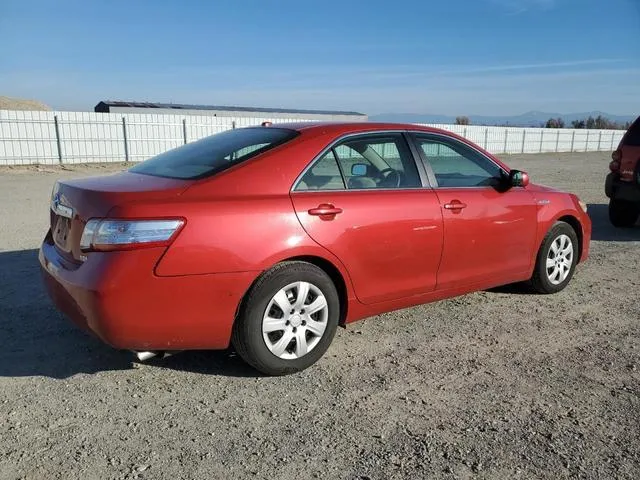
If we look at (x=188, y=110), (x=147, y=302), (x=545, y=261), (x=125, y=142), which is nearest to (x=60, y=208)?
(x=147, y=302)

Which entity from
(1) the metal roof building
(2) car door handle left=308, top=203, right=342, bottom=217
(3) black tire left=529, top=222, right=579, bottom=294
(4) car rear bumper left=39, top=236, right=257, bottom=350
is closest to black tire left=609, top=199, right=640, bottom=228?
(3) black tire left=529, top=222, right=579, bottom=294

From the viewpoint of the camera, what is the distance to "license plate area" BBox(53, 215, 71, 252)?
3.35 metres

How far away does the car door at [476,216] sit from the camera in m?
4.19

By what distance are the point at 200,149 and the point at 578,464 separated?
9.95ft

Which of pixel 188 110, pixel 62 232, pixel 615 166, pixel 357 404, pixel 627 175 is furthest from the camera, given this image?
pixel 188 110

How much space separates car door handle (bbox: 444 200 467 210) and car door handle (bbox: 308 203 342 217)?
1.00 metres

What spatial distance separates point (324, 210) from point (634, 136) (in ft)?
21.1

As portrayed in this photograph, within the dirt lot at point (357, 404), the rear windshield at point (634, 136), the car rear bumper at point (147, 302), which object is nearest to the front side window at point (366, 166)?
the car rear bumper at point (147, 302)

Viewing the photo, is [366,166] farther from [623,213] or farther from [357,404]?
[623,213]

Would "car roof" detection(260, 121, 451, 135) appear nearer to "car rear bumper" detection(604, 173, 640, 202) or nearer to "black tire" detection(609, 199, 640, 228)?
"car rear bumper" detection(604, 173, 640, 202)

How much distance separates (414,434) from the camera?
2850 mm

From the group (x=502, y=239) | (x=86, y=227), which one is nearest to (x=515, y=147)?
(x=502, y=239)

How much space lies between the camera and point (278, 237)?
328cm

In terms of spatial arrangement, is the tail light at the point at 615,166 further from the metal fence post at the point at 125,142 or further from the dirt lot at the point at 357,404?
the metal fence post at the point at 125,142
